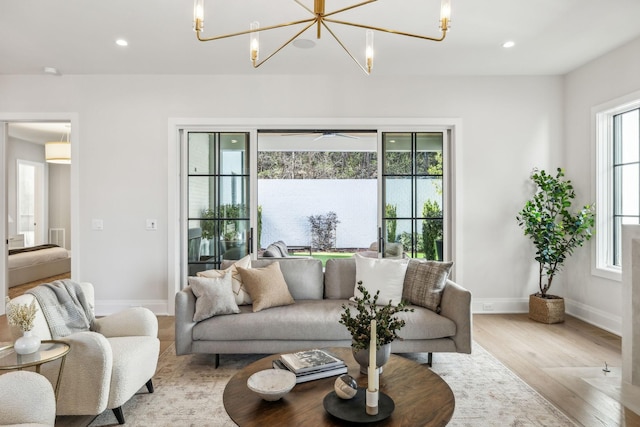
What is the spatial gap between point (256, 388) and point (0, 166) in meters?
4.60

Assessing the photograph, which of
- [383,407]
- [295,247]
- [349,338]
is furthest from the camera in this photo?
[295,247]

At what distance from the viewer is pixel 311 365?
1929 mm

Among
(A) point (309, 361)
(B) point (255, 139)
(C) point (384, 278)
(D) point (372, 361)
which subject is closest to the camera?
(D) point (372, 361)

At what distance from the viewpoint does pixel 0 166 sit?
4465 mm

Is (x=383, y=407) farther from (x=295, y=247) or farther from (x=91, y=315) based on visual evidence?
(x=295, y=247)

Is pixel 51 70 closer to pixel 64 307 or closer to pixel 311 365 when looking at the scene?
pixel 64 307

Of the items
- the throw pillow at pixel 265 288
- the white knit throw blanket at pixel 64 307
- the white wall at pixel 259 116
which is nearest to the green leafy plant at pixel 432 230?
the white wall at pixel 259 116

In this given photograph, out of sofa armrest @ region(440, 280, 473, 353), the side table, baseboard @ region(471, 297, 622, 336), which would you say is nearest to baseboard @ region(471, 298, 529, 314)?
baseboard @ region(471, 297, 622, 336)

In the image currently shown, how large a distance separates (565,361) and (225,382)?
8.77 feet

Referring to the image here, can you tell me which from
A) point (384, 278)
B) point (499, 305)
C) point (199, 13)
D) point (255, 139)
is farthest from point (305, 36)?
point (499, 305)

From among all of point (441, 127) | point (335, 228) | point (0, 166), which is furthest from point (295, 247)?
point (0, 166)

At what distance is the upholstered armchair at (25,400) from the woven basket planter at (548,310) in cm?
431

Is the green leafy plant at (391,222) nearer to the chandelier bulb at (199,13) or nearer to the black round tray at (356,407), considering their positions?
the black round tray at (356,407)

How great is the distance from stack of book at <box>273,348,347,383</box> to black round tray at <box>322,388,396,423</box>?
19cm
